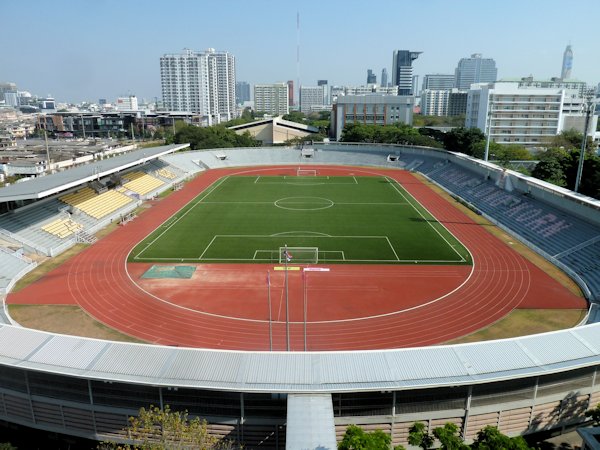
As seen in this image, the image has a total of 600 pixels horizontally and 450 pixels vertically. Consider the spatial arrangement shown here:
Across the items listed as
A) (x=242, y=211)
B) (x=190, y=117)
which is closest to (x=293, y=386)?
(x=242, y=211)

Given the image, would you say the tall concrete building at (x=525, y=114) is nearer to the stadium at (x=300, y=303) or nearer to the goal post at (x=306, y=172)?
the stadium at (x=300, y=303)

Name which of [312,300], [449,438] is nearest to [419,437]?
[449,438]

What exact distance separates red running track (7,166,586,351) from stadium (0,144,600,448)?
0.13 meters

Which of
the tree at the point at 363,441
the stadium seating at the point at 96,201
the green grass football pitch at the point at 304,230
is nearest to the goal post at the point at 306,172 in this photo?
the green grass football pitch at the point at 304,230

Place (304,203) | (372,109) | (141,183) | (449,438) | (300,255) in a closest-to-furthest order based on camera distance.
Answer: (449,438), (300,255), (304,203), (141,183), (372,109)

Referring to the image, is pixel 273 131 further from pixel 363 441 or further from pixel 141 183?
pixel 363 441

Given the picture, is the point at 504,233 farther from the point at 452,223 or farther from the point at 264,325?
the point at 264,325

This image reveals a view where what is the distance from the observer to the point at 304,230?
38656 mm

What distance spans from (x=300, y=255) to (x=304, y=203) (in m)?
18.4

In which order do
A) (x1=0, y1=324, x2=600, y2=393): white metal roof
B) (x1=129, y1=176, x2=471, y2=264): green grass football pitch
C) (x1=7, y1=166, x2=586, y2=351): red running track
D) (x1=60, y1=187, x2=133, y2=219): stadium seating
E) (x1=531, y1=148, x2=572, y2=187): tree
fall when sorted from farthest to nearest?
(x1=531, y1=148, x2=572, y2=187): tree, (x1=60, y1=187, x2=133, y2=219): stadium seating, (x1=129, y1=176, x2=471, y2=264): green grass football pitch, (x1=7, y1=166, x2=586, y2=351): red running track, (x1=0, y1=324, x2=600, y2=393): white metal roof

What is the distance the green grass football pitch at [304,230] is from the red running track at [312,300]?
2044 millimetres

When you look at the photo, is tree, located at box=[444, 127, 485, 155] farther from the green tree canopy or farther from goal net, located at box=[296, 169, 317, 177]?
goal net, located at box=[296, 169, 317, 177]

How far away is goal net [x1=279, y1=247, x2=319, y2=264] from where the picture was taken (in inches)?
1220

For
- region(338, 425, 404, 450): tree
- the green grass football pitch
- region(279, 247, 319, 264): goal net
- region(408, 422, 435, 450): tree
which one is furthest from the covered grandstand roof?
region(408, 422, 435, 450): tree
